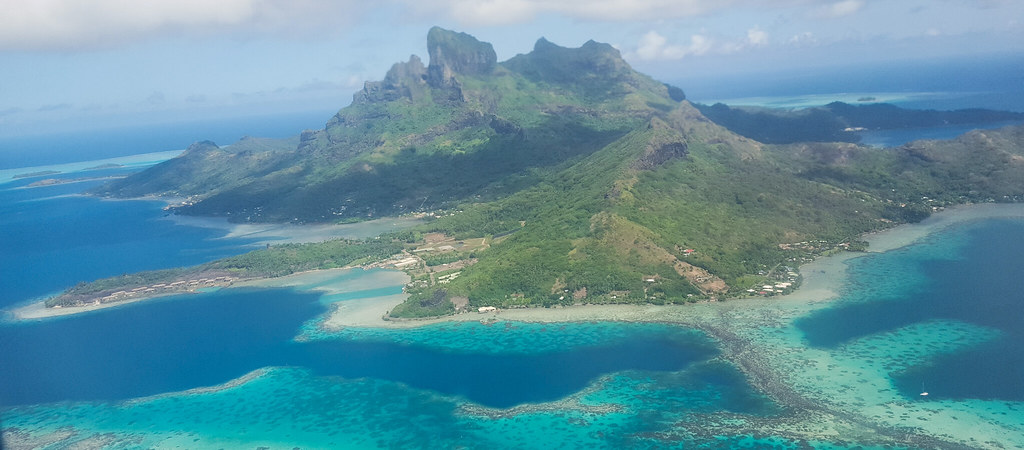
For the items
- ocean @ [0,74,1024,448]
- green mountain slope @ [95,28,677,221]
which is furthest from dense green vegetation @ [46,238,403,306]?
green mountain slope @ [95,28,677,221]

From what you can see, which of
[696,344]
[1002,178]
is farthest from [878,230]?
[696,344]

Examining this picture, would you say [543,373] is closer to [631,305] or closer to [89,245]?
[631,305]

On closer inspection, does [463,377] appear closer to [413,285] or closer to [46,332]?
[413,285]

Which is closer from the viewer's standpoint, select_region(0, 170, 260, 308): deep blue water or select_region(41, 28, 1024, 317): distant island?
select_region(41, 28, 1024, 317): distant island

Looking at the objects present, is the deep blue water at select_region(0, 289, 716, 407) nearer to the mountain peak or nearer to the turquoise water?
the turquoise water

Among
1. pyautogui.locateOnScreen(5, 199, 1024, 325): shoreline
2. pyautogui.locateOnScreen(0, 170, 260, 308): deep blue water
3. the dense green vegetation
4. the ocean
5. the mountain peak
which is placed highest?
the mountain peak

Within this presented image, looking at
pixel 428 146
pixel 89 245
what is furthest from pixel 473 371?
pixel 428 146
